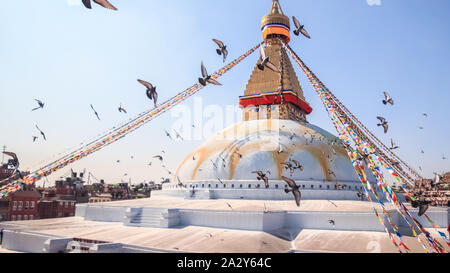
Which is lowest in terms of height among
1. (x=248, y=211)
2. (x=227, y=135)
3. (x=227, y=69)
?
(x=248, y=211)

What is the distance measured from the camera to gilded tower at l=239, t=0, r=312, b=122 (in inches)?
877

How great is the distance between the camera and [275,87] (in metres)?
22.4

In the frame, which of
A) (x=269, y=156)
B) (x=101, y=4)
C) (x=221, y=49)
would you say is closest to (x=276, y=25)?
(x=269, y=156)

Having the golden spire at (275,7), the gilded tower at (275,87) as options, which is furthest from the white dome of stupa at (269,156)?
the golden spire at (275,7)

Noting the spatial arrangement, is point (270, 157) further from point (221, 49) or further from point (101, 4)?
point (101, 4)

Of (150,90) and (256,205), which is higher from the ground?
(150,90)

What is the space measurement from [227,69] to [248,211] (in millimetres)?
9465

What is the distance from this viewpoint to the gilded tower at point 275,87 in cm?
2227

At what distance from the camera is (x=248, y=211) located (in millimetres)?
11773

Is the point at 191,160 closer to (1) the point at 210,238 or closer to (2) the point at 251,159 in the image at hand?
(2) the point at 251,159

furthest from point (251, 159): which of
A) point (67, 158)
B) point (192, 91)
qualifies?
point (67, 158)

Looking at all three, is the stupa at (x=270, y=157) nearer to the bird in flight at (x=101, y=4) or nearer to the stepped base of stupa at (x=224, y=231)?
the stepped base of stupa at (x=224, y=231)

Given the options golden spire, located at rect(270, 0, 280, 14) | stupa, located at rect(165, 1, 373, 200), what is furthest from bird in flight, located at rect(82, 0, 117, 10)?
golden spire, located at rect(270, 0, 280, 14)

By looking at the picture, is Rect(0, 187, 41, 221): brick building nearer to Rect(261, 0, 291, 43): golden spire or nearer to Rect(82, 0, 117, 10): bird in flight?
Rect(261, 0, 291, 43): golden spire
